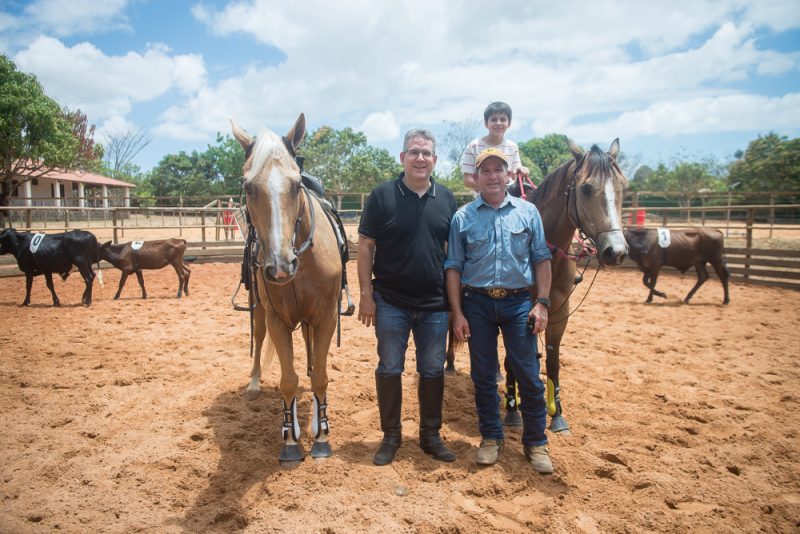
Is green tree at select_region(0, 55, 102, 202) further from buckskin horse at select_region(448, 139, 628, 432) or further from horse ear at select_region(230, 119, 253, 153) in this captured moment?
buckskin horse at select_region(448, 139, 628, 432)

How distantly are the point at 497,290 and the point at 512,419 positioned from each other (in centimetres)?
143

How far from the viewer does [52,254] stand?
8219 mm

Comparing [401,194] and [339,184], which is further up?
[339,184]

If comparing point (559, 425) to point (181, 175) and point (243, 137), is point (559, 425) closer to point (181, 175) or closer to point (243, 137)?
point (243, 137)

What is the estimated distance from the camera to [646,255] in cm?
906

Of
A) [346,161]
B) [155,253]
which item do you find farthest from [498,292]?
[346,161]

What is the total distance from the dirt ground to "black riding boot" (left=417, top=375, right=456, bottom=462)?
0.37 feet

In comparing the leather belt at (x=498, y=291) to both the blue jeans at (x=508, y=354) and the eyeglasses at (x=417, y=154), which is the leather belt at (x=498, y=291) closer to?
the blue jeans at (x=508, y=354)

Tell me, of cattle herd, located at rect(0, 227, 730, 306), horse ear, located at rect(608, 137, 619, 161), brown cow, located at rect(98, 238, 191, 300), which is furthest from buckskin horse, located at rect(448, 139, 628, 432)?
brown cow, located at rect(98, 238, 191, 300)

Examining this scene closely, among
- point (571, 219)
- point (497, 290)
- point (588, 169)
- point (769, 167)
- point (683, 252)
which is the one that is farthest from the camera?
point (769, 167)

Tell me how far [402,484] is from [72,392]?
344cm

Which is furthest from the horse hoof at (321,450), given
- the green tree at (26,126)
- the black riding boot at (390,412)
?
the green tree at (26,126)

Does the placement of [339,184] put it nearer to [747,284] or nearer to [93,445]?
[747,284]

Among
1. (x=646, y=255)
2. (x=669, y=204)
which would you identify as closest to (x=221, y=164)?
(x=669, y=204)
